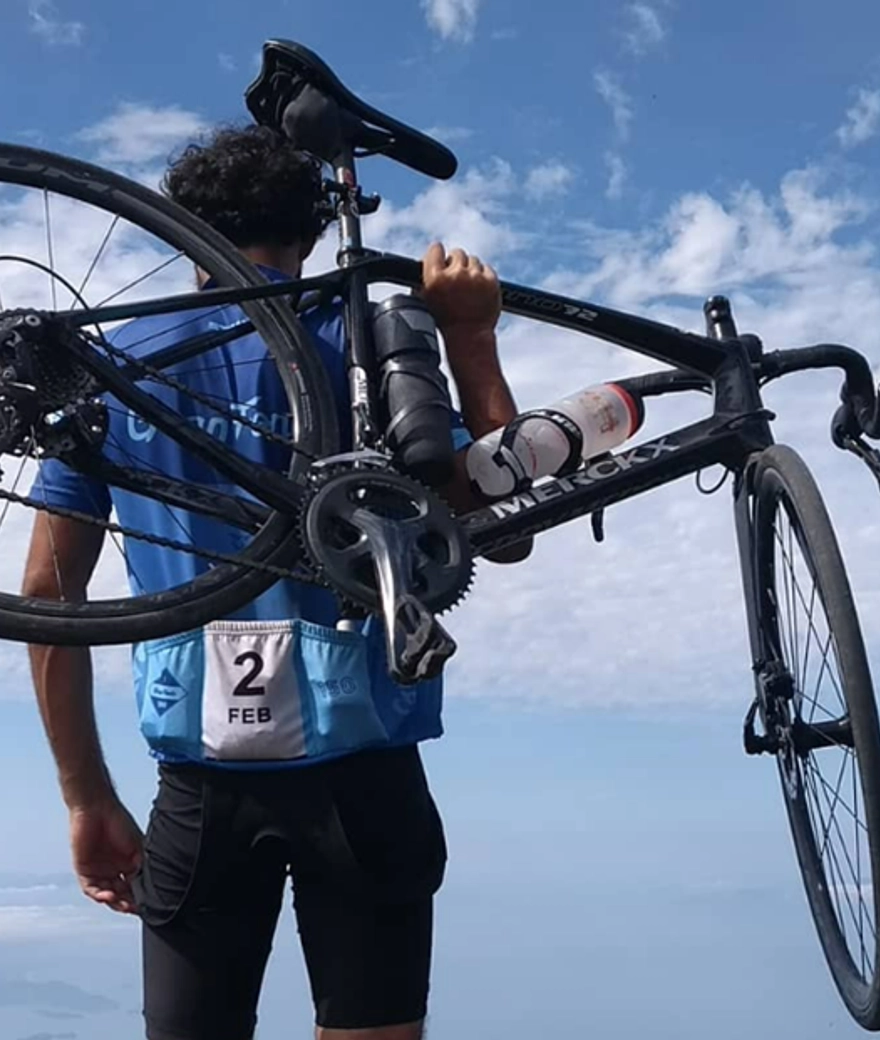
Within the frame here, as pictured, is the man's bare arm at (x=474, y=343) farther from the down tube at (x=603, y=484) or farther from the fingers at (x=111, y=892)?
the fingers at (x=111, y=892)

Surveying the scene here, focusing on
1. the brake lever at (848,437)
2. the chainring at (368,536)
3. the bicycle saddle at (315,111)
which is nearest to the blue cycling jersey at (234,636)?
the chainring at (368,536)

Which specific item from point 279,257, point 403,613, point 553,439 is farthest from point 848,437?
point 403,613

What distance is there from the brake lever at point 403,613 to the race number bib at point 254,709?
0.25 metres

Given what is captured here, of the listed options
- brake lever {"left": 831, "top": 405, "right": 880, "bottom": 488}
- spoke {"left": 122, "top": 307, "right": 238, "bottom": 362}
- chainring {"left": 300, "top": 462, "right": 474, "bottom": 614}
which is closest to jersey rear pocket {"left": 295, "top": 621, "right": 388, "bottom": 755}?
chainring {"left": 300, "top": 462, "right": 474, "bottom": 614}

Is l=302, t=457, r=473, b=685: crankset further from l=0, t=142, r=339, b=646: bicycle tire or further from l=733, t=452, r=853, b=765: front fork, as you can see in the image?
l=733, t=452, r=853, b=765: front fork

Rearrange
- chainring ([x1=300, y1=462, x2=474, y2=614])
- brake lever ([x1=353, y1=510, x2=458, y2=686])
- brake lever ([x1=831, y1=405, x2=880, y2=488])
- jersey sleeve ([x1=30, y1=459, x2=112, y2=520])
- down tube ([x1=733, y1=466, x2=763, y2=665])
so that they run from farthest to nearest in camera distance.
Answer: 1. brake lever ([x1=831, y1=405, x2=880, y2=488])
2. down tube ([x1=733, y1=466, x2=763, y2=665])
3. jersey sleeve ([x1=30, y1=459, x2=112, y2=520])
4. chainring ([x1=300, y1=462, x2=474, y2=614])
5. brake lever ([x1=353, y1=510, x2=458, y2=686])

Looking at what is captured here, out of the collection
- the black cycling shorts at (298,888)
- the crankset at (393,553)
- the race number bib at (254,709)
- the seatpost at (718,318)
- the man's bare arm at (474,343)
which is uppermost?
the seatpost at (718,318)

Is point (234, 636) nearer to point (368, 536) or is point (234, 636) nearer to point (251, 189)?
point (368, 536)

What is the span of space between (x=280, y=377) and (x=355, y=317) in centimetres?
22

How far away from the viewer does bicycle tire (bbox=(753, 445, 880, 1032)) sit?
266 cm

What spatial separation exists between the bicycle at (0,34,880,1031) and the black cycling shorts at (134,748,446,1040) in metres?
0.31

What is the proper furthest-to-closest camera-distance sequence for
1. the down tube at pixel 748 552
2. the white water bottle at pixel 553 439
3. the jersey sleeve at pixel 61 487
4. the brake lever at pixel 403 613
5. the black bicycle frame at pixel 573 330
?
1. the down tube at pixel 748 552
2. the white water bottle at pixel 553 439
3. the jersey sleeve at pixel 61 487
4. the black bicycle frame at pixel 573 330
5. the brake lever at pixel 403 613

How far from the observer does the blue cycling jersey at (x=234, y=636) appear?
2441 millimetres

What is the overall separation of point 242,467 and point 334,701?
17.8 inches
